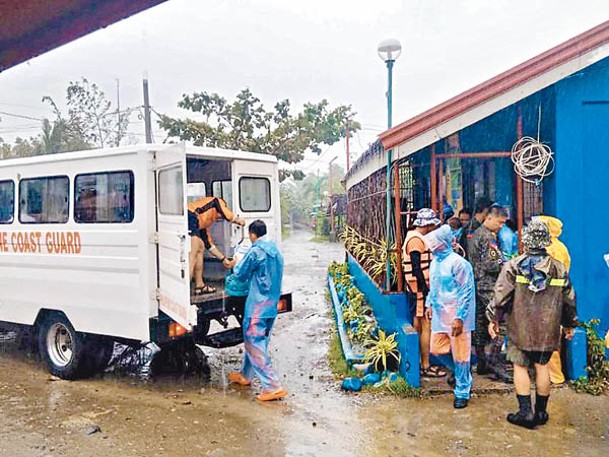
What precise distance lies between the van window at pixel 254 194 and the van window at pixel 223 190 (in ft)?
1.24

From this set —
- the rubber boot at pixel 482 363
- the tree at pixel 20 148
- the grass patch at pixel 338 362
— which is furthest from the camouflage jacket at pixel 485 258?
the tree at pixel 20 148

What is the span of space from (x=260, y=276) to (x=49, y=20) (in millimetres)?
4430

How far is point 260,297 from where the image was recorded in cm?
566

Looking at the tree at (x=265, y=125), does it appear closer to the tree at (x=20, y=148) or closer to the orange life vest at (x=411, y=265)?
the tree at (x=20, y=148)

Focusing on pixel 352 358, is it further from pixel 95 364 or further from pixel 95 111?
pixel 95 111

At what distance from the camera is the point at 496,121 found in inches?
298

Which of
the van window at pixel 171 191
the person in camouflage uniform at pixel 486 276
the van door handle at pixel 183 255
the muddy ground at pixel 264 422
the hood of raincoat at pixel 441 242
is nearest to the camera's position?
the muddy ground at pixel 264 422

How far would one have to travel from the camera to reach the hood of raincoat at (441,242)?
5.23 m

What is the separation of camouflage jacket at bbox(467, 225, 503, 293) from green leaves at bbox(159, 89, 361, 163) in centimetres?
1743

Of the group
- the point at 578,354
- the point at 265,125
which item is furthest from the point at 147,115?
the point at 578,354

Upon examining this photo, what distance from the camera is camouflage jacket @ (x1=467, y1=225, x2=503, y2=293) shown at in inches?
228

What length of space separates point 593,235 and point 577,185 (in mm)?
560

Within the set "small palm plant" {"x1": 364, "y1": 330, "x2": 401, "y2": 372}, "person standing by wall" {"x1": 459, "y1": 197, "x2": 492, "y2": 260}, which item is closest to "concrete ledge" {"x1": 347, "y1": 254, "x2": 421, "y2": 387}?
"small palm plant" {"x1": 364, "y1": 330, "x2": 401, "y2": 372}

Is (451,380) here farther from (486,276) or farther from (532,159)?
(532,159)
